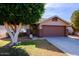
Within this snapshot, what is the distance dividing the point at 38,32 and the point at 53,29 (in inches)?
19.8

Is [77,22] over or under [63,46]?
over

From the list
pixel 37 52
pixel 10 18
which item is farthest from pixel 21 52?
pixel 10 18

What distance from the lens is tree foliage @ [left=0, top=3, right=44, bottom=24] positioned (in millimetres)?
9086

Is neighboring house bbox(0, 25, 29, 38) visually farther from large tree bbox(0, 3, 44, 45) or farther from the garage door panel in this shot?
the garage door panel

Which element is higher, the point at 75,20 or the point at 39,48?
the point at 75,20

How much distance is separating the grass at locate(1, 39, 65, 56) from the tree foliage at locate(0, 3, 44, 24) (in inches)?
27.8

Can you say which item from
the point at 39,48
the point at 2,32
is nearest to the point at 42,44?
the point at 39,48

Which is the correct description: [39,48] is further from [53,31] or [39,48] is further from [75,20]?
[75,20]

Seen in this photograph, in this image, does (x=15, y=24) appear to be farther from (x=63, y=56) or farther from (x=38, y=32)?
(x=63, y=56)

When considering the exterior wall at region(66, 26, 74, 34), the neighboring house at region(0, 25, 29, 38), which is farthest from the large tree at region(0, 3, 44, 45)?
the exterior wall at region(66, 26, 74, 34)

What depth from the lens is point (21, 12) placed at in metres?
9.21

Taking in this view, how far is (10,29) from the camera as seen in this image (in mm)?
9508

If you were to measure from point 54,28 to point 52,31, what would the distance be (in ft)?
0.39

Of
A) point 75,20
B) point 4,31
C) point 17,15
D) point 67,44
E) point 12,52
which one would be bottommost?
point 12,52
